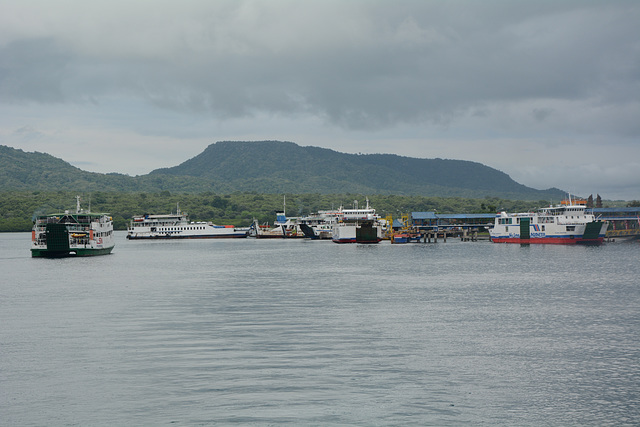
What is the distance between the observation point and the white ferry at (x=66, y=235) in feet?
381

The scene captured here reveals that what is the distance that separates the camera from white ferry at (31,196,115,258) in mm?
116062

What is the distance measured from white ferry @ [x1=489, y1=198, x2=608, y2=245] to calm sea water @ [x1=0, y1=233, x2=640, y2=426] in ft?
337

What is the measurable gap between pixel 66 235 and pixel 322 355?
95.8 meters

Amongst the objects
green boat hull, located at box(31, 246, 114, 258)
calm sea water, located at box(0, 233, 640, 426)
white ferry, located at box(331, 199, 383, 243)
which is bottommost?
calm sea water, located at box(0, 233, 640, 426)

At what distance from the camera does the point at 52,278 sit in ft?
258

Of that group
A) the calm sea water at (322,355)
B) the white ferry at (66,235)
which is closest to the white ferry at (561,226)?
the calm sea water at (322,355)

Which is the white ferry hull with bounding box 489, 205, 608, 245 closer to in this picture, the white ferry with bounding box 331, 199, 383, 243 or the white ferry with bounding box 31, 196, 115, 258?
the white ferry with bounding box 331, 199, 383, 243

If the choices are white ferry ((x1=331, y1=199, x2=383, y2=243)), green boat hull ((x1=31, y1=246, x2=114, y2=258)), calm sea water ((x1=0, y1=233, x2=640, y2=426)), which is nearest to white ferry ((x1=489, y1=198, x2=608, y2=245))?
white ferry ((x1=331, y1=199, x2=383, y2=243))

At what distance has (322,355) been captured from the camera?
32.2 metres

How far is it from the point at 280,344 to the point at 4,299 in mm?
34149

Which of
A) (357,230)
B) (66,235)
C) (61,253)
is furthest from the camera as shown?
(357,230)

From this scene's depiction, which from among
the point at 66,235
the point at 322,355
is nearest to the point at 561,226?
the point at 66,235

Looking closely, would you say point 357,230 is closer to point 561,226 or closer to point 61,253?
point 561,226

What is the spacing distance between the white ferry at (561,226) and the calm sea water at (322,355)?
10262 centimetres
